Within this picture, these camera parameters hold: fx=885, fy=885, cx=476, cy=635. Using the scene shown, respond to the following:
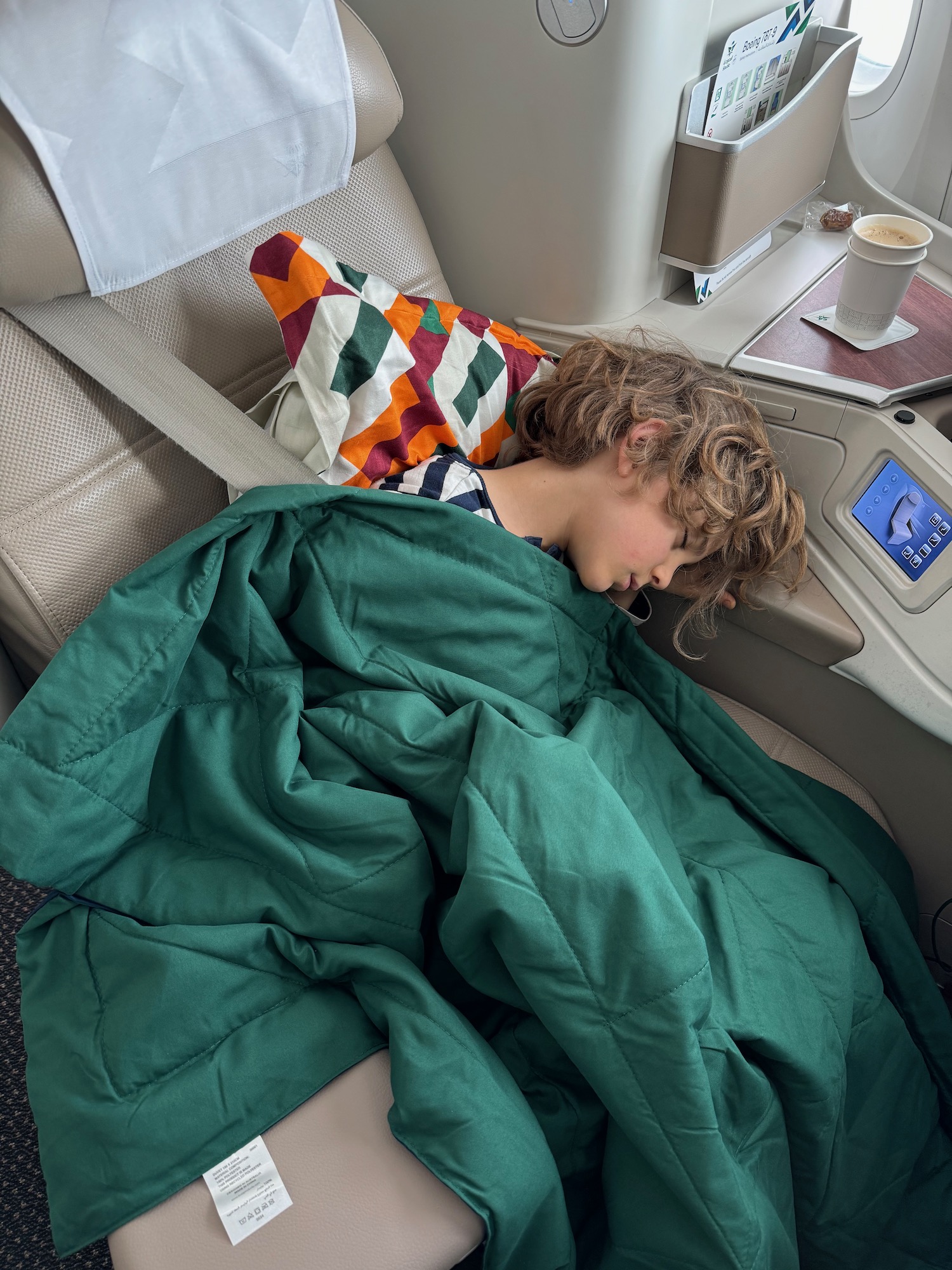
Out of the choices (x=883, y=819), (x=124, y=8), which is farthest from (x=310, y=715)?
(x=883, y=819)

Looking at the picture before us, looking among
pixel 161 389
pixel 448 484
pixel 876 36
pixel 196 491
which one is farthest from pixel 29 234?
pixel 876 36

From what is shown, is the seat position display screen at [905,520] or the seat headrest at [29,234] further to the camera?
the seat position display screen at [905,520]

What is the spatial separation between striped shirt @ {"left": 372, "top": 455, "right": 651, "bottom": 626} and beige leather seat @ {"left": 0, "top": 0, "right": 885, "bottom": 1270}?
226 mm

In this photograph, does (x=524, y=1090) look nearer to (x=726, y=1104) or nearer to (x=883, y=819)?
(x=726, y=1104)

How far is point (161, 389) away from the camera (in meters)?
0.98

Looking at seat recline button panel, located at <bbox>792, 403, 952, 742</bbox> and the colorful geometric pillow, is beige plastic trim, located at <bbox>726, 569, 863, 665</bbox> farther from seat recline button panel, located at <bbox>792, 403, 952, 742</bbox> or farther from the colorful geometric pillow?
the colorful geometric pillow

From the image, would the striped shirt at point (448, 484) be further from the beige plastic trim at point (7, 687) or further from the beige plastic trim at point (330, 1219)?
the beige plastic trim at point (330, 1219)

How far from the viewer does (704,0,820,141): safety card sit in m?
1.22

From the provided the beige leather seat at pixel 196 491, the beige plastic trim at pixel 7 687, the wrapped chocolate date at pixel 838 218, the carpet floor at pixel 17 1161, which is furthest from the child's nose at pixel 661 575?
the carpet floor at pixel 17 1161

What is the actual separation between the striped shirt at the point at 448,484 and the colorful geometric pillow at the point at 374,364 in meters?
0.02

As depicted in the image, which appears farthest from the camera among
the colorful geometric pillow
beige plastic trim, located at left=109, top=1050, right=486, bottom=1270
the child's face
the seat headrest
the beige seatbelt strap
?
the child's face

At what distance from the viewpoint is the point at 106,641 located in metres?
0.84

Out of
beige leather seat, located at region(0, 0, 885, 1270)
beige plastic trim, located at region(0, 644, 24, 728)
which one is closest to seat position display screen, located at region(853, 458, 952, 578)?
beige leather seat, located at region(0, 0, 885, 1270)

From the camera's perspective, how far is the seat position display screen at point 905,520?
3.46ft
